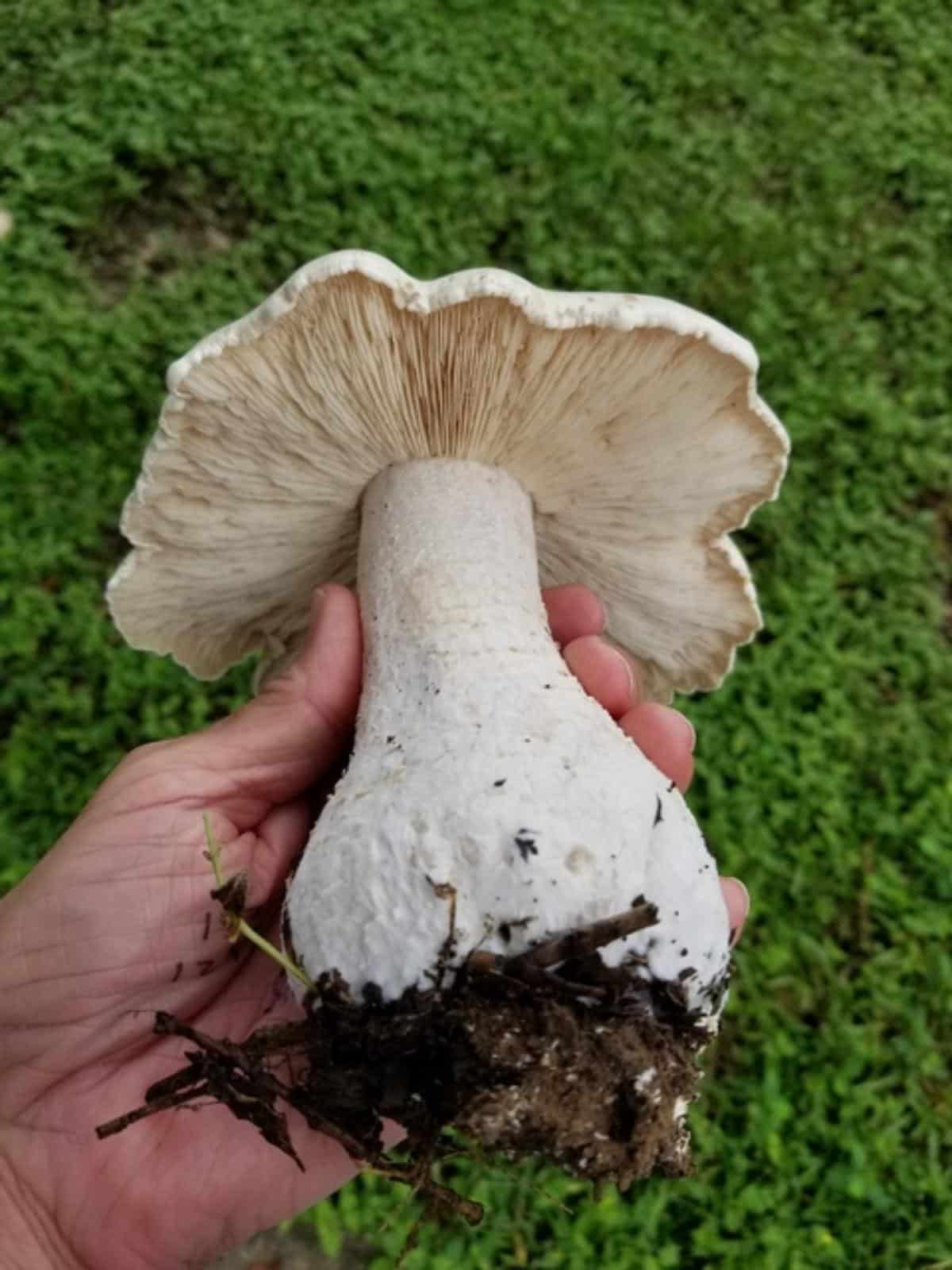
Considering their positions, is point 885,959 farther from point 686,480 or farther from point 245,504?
point 245,504

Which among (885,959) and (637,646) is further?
(885,959)

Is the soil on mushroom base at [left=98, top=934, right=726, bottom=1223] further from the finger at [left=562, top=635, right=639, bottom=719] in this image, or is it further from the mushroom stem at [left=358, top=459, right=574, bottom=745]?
the finger at [left=562, top=635, right=639, bottom=719]

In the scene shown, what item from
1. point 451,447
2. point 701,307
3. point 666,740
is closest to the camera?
point 451,447

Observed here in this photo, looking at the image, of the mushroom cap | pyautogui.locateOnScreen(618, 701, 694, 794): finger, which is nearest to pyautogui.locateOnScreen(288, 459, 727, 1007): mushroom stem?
the mushroom cap

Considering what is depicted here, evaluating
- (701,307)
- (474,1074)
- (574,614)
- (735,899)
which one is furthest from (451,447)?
(701,307)

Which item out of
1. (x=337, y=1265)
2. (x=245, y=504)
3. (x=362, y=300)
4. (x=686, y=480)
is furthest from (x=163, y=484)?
(x=337, y=1265)

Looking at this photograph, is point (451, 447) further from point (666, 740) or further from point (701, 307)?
point (701, 307)
